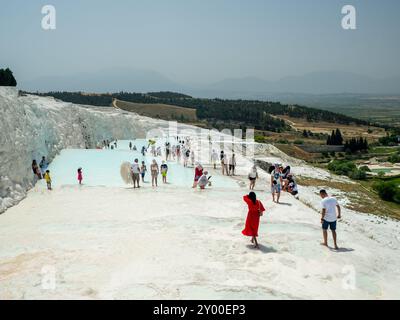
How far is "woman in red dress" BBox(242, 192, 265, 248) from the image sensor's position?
8.69 m

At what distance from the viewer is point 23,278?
294 inches

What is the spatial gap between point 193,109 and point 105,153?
92.9 meters

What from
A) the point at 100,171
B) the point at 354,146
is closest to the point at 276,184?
the point at 100,171

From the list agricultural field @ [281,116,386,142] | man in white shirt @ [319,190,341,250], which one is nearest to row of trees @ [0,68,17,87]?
man in white shirt @ [319,190,341,250]

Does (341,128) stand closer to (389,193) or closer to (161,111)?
(161,111)

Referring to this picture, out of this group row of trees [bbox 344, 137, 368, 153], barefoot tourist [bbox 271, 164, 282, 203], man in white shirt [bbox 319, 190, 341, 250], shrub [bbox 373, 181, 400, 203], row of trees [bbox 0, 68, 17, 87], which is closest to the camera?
man in white shirt [bbox 319, 190, 341, 250]

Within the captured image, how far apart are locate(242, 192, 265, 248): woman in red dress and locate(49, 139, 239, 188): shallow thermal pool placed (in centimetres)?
788

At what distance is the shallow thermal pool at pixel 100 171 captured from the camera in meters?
17.8

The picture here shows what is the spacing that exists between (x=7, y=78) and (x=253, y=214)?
25712mm

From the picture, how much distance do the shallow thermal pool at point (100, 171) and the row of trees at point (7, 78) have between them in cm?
632

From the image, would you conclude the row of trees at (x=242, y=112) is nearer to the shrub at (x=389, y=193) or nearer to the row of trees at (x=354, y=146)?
the row of trees at (x=354, y=146)

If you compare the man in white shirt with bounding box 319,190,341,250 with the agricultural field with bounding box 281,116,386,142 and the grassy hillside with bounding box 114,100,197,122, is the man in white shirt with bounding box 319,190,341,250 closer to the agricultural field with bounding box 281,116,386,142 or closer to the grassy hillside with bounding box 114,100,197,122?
the grassy hillside with bounding box 114,100,197,122

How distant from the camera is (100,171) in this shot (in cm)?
2092

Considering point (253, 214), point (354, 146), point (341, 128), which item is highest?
point (253, 214)
